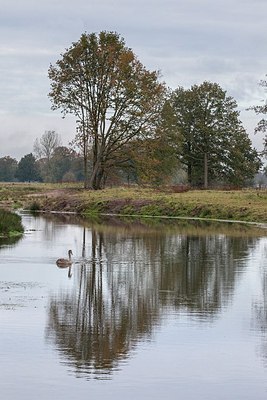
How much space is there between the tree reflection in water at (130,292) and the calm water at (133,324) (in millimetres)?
28

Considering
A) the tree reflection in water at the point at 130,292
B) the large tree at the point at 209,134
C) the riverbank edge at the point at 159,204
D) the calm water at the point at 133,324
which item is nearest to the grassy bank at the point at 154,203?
the riverbank edge at the point at 159,204

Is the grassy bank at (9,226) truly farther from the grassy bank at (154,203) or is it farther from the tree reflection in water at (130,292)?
the grassy bank at (154,203)

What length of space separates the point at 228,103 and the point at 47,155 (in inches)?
3766

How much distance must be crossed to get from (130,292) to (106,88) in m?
54.0

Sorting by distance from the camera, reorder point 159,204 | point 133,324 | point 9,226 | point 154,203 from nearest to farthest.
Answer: point 133,324, point 9,226, point 159,204, point 154,203

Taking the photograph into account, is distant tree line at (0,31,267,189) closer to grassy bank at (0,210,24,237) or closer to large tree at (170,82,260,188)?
large tree at (170,82,260,188)

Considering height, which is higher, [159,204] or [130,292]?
[159,204]

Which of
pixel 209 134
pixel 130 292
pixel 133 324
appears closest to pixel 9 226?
pixel 130 292

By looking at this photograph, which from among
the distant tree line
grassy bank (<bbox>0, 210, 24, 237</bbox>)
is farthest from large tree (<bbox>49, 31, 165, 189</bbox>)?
grassy bank (<bbox>0, 210, 24, 237</bbox>)

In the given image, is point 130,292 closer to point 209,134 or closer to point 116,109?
point 116,109

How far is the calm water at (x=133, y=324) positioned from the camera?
1227cm

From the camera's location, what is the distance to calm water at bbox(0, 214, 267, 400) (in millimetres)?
12273

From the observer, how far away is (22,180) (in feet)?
558

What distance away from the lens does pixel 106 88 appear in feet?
243
